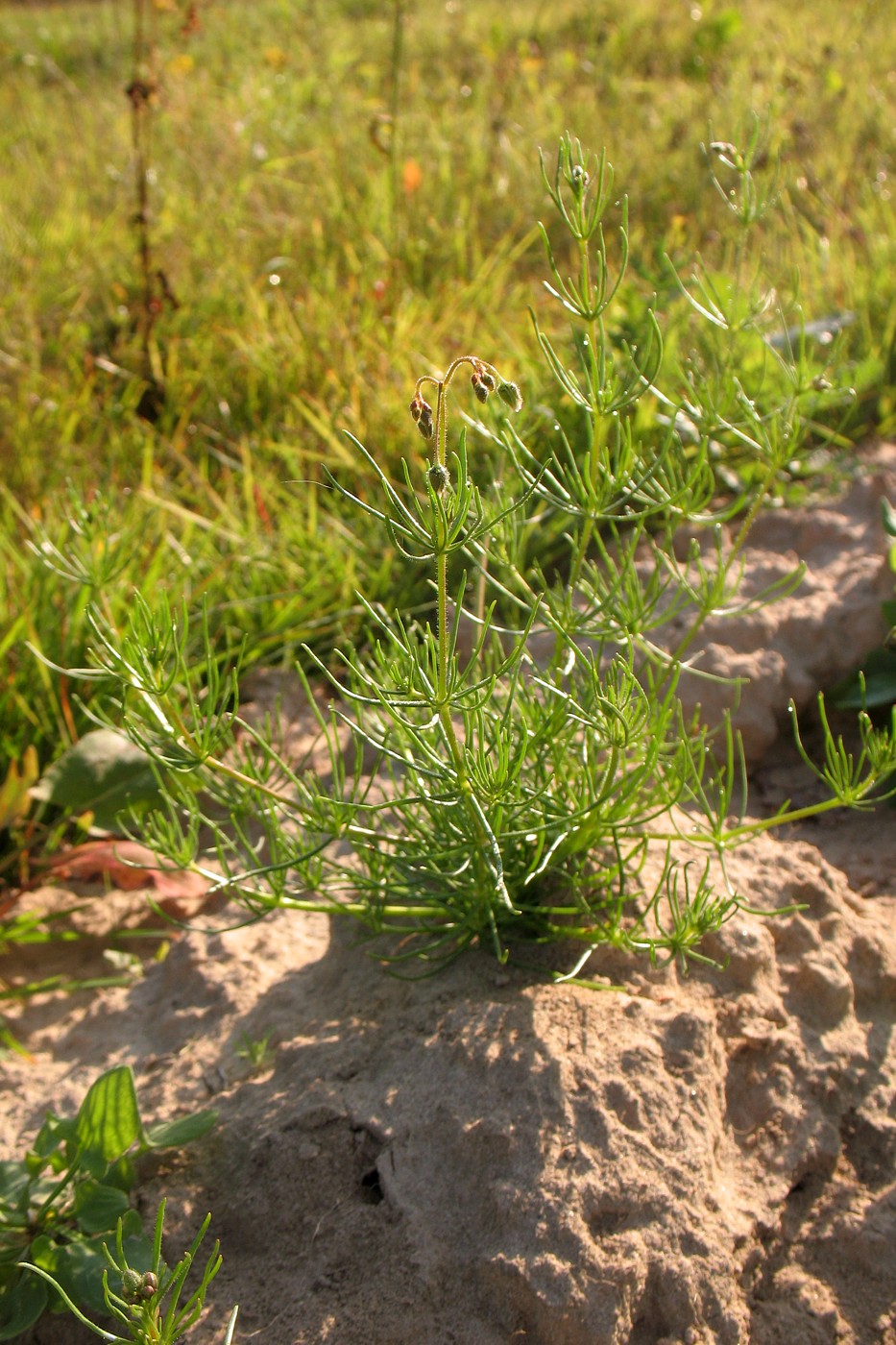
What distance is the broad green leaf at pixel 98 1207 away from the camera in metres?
1.49

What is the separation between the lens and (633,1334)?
139 centimetres

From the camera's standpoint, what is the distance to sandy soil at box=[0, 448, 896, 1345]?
140cm

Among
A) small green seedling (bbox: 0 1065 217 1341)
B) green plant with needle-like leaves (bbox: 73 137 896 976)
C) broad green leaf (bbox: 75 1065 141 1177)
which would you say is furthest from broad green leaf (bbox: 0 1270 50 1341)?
green plant with needle-like leaves (bbox: 73 137 896 976)

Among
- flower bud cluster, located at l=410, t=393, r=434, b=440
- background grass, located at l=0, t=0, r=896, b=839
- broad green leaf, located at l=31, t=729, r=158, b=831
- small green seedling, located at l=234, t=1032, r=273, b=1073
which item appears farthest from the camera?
background grass, located at l=0, t=0, r=896, b=839

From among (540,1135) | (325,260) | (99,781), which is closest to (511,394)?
(540,1135)

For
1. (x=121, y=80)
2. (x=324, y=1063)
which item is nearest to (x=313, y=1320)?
(x=324, y=1063)

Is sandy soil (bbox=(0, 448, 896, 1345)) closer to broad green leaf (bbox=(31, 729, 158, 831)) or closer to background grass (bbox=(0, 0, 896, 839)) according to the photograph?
broad green leaf (bbox=(31, 729, 158, 831))

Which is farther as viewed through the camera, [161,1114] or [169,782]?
[169,782]

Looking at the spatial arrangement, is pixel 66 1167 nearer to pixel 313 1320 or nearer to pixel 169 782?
pixel 313 1320

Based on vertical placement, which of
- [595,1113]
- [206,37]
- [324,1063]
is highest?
[206,37]

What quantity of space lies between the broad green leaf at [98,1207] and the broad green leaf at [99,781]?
2.65 ft

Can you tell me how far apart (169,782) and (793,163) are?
345 centimetres

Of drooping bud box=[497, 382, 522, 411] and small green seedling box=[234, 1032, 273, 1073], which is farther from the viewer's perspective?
small green seedling box=[234, 1032, 273, 1073]

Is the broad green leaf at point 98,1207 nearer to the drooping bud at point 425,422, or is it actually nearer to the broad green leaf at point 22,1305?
the broad green leaf at point 22,1305
